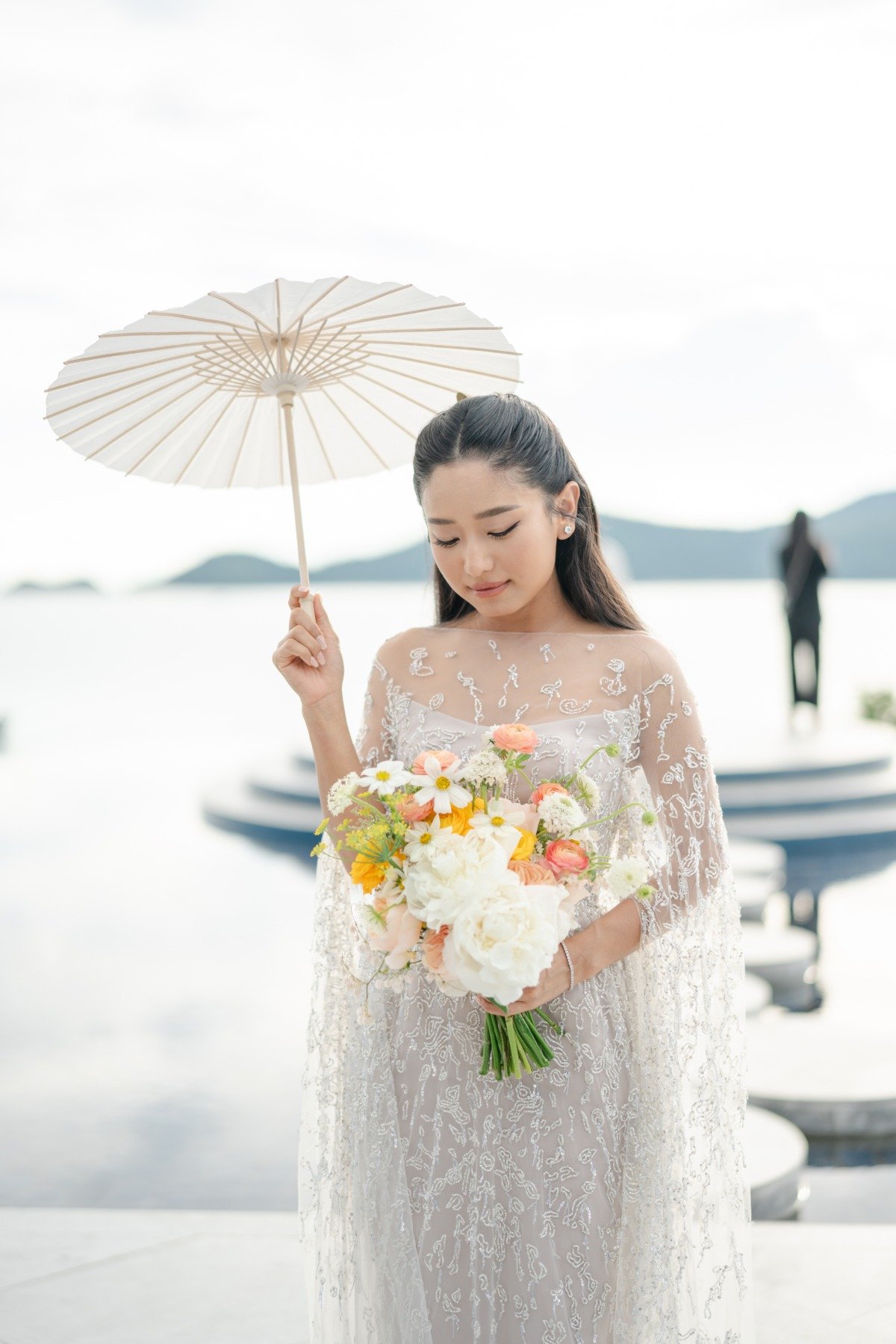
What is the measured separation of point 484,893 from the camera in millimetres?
1452

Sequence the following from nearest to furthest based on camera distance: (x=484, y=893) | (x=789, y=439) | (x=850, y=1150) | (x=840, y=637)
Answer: (x=484, y=893) → (x=850, y=1150) → (x=840, y=637) → (x=789, y=439)

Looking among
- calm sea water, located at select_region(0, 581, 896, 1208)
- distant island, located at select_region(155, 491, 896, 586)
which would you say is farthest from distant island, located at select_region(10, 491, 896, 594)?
calm sea water, located at select_region(0, 581, 896, 1208)

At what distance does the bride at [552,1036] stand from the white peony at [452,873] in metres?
0.18

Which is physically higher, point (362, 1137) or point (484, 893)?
point (484, 893)

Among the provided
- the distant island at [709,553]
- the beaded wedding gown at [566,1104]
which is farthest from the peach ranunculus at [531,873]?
the distant island at [709,553]

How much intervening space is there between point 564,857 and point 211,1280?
188 centimetres

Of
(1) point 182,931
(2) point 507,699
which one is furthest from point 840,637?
(2) point 507,699

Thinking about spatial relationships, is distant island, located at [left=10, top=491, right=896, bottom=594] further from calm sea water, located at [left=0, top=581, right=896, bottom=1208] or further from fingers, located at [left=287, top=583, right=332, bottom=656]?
fingers, located at [left=287, top=583, right=332, bottom=656]

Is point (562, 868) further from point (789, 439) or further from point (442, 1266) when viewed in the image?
point (789, 439)

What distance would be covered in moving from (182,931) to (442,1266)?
201 inches

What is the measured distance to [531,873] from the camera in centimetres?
152

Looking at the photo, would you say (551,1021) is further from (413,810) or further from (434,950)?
(413,810)

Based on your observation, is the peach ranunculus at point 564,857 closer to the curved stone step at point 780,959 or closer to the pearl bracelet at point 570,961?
the pearl bracelet at point 570,961

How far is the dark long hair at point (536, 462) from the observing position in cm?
177
